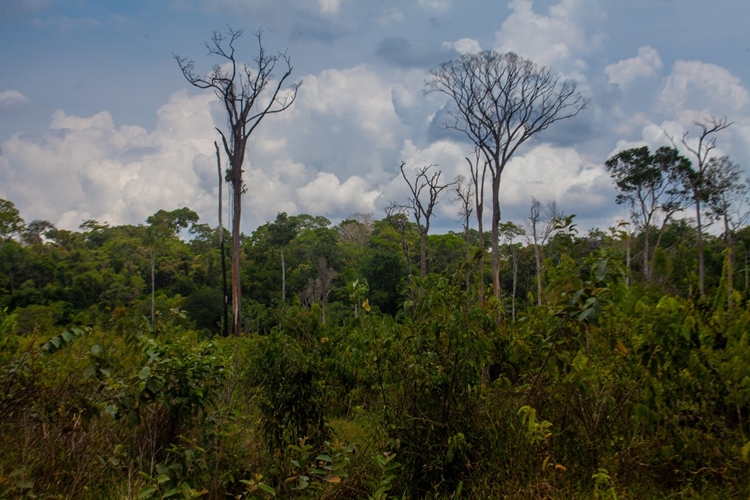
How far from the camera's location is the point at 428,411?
11.0ft

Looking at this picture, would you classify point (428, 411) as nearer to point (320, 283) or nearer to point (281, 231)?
point (320, 283)

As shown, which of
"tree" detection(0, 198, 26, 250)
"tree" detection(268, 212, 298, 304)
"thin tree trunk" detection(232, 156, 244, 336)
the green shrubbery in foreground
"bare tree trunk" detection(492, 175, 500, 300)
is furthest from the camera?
"tree" detection(268, 212, 298, 304)

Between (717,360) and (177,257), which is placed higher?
(177,257)

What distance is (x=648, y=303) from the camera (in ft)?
12.7

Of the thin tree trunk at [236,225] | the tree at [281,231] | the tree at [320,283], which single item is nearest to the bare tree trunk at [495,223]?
the thin tree trunk at [236,225]

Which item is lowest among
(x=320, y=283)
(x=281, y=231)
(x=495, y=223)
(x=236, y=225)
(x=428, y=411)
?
(x=428, y=411)

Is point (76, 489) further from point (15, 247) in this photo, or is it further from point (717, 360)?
point (15, 247)

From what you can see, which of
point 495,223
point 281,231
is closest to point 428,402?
point 495,223

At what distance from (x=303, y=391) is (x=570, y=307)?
6.04 ft

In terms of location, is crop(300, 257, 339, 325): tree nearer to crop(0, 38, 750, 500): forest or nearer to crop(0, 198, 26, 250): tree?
crop(0, 198, 26, 250): tree

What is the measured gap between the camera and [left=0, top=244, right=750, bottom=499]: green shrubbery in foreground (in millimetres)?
3000

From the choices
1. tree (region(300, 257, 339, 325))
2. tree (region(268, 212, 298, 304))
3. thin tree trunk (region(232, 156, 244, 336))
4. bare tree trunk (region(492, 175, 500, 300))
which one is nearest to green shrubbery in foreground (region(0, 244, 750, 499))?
Result: thin tree trunk (region(232, 156, 244, 336))

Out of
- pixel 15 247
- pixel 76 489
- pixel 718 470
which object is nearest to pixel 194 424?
pixel 76 489

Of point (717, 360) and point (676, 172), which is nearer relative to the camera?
point (717, 360)
